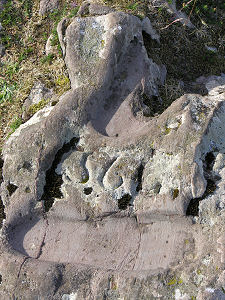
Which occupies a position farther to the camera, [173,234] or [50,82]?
[50,82]

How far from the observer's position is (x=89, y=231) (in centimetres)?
536

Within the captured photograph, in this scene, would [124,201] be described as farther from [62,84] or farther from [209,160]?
[62,84]

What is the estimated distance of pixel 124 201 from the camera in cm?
525

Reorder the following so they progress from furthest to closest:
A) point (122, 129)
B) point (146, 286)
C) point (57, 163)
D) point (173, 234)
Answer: point (122, 129)
point (57, 163)
point (173, 234)
point (146, 286)

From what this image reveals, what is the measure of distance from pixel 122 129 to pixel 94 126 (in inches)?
18.8

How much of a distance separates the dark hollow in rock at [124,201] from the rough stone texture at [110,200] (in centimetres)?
1

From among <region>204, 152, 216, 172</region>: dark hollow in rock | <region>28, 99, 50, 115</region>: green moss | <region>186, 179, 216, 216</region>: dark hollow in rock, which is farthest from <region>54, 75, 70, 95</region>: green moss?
<region>186, 179, 216, 216</region>: dark hollow in rock

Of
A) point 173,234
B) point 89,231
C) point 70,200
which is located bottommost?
point 173,234

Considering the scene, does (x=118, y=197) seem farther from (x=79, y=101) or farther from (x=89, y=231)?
(x=79, y=101)

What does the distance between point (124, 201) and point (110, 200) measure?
212 millimetres

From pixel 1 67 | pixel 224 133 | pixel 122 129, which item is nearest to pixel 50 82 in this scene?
pixel 1 67

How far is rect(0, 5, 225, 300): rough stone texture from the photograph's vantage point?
4738 millimetres

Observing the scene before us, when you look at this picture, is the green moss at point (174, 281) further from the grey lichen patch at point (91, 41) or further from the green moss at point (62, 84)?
the green moss at point (62, 84)

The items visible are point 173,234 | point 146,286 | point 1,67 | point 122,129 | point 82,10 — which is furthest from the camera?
point 1,67
